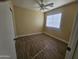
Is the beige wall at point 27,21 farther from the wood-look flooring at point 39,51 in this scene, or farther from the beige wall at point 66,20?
the beige wall at point 66,20

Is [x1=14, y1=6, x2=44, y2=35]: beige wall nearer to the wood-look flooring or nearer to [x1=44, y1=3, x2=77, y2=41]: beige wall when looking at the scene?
the wood-look flooring

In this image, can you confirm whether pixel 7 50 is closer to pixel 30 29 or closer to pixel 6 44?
pixel 6 44

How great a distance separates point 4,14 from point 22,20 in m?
3.46

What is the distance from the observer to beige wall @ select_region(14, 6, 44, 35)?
458 cm

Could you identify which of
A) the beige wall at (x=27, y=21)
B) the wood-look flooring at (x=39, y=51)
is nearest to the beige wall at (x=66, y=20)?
the wood-look flooring at (x=39, y=51)

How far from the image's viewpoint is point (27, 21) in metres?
5.14

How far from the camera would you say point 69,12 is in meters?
3.50

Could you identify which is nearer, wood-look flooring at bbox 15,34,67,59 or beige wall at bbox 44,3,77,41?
wood-look flooring at bbox 15,34,67,59

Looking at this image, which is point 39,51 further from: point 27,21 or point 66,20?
point 27,21

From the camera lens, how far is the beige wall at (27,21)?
4579mm

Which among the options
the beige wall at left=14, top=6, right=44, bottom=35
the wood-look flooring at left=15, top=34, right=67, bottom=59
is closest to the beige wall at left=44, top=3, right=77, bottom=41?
the wood-look flooring at left=15, top=34, right=67, bottom=59

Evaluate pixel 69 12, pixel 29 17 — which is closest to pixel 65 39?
pixel 69 12

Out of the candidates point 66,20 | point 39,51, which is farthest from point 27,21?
point 39,51

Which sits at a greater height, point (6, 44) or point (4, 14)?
point (4, 14)
